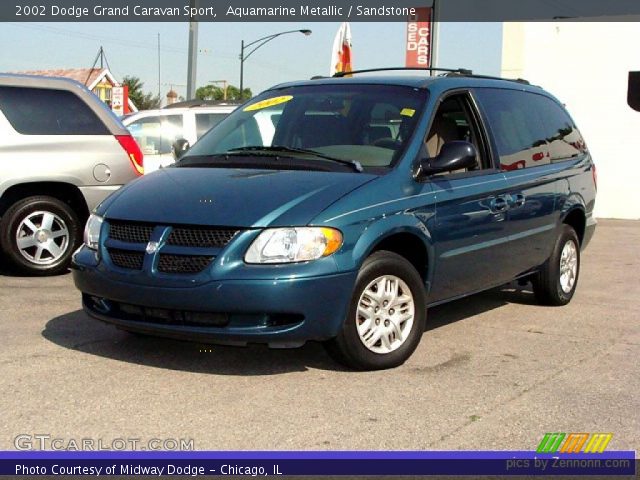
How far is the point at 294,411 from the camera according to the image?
4500 mm

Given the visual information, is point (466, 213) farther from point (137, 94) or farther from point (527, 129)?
point (137, 94)

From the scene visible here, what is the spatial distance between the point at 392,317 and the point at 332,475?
1.71 meters

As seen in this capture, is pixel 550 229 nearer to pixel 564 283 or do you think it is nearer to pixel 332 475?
pixel 564 283

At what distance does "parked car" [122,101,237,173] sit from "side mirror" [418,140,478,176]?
7.26 metres

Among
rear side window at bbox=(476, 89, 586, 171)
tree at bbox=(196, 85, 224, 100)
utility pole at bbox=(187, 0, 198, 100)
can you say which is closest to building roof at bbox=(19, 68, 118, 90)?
utility pole at bbox=(187, 0, 198, 100)

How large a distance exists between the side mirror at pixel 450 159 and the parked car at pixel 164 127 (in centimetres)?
726

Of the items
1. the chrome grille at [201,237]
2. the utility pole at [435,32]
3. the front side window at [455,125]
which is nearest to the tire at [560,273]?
the front side window at [455,125]

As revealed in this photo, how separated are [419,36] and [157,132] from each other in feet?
30.3

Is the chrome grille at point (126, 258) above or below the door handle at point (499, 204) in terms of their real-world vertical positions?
below

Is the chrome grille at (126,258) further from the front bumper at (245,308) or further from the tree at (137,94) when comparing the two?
the tree at (137,94)

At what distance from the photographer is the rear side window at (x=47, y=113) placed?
8.38m

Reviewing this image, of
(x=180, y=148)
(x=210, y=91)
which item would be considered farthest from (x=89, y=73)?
(x=210, y=91)

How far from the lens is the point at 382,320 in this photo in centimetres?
526

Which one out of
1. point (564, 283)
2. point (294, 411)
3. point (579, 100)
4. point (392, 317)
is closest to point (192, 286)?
point (294, 411)
